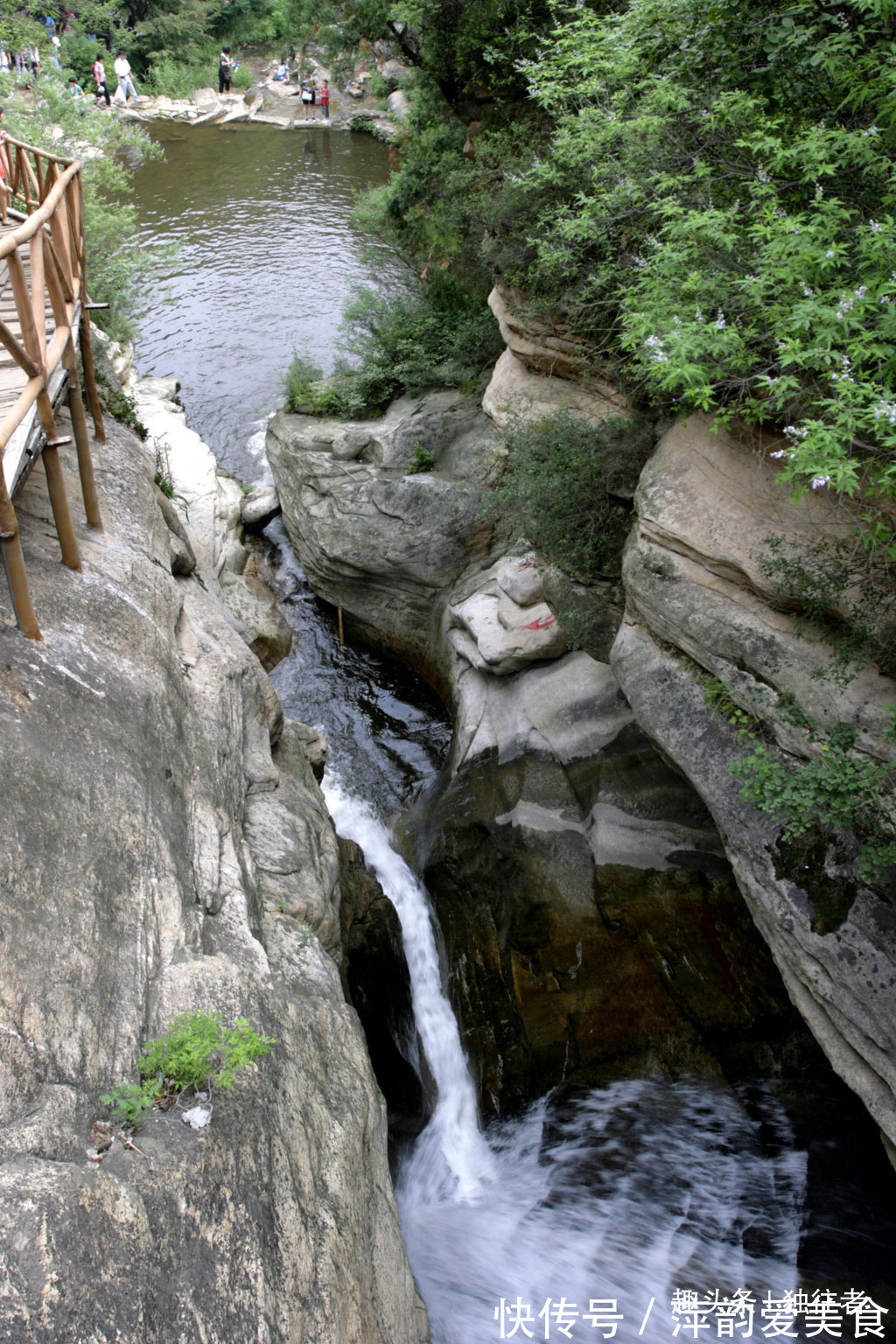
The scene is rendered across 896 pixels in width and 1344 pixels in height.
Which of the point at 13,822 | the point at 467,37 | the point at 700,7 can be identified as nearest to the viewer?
the point at 13,822

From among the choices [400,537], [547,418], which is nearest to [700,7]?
→ [547,418]

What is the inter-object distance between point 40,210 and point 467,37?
10345 millimetres

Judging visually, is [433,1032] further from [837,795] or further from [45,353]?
[45,353]

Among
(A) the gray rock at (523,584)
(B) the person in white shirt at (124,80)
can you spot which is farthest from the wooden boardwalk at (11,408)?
(B) the person in white shirt at (124,80)

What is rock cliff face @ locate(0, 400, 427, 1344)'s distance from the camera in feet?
9.98

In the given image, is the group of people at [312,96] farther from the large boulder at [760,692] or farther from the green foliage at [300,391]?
the large boulder at [760,692]

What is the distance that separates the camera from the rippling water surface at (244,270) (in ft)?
60.4

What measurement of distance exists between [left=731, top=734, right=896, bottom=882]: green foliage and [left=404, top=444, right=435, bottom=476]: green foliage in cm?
814

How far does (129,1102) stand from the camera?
3.49m

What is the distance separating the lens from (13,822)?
13.0 feet

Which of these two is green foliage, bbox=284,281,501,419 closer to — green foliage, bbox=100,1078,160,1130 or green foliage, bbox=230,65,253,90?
green foliage, bbox=100,1078,160,1130

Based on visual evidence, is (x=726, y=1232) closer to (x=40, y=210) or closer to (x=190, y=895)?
(x=190, y=895)

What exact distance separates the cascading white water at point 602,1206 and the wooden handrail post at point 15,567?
5.75 m

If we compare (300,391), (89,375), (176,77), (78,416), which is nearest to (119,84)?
(176,77)
